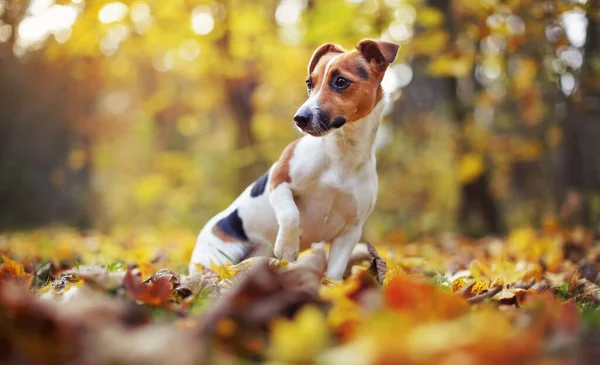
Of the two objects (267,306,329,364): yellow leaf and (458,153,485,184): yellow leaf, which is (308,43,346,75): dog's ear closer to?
(267,306,329,364): yellow leaf

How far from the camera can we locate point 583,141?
299 inches

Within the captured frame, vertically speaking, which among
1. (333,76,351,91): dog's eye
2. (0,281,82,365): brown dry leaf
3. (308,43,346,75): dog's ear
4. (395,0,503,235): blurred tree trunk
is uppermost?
(308,43,346,75): dog's ear

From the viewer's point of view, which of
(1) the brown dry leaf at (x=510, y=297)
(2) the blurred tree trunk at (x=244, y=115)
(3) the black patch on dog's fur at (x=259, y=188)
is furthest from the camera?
(2) the blurred tree trunk at (x=244, y=115)

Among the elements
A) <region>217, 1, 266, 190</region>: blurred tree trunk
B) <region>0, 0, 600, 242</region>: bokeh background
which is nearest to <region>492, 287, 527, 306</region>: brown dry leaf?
<region>0, 0, 600, 242</region>: bokeh background

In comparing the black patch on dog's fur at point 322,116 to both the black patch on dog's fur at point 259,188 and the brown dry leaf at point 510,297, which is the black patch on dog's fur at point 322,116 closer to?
the black patch on dog's fur at point 259,188

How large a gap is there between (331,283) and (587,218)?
513cm

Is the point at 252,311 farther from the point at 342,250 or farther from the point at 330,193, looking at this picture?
the point at 342,250

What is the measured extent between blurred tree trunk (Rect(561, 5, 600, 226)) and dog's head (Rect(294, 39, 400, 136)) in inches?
104

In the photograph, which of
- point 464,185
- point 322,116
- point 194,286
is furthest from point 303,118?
point 464,185

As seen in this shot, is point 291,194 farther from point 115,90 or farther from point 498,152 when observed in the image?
point 115,90

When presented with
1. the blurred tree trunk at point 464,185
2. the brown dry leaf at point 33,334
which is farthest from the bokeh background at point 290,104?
the brown dry leaf at point 33,334

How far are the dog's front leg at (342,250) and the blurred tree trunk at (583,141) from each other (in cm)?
308

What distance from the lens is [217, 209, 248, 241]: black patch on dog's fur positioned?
3.54 meters

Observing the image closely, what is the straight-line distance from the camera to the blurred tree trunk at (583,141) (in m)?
5.50
